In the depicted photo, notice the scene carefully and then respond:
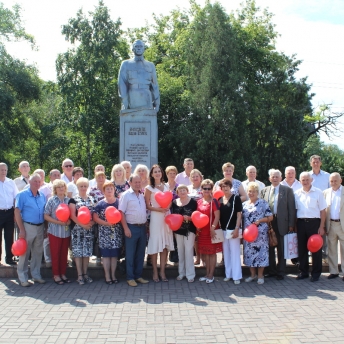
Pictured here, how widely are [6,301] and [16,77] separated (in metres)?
19.2

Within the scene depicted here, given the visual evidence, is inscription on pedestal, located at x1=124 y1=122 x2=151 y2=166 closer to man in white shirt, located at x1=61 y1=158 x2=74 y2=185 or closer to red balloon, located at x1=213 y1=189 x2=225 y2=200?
man in white shirt, located at x1=61 y1=158 x2=74 y2=185

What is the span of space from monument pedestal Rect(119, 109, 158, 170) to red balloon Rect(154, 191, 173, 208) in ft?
14.9

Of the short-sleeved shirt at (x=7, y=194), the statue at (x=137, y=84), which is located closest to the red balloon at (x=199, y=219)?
the short-sleeved shirt at (x=7, y=194)

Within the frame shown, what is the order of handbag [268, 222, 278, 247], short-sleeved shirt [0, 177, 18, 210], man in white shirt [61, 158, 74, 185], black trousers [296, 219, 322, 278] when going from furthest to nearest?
man in white shirt [61, 158, 74, 185] → short-sleeved shirt [0, 177, 18, 210] → black trousers [296, 219, 322, 278] → handbag [268, 222, 278, 247]

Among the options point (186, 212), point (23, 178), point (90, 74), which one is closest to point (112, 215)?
point (186, 212)

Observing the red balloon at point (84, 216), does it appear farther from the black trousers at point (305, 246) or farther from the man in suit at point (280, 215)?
the black trousers at point (305, 246)

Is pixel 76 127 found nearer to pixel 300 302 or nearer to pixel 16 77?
pixel 16 77

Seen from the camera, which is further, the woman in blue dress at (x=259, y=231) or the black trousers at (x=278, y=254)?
the black trousers at (x=278, y=254)

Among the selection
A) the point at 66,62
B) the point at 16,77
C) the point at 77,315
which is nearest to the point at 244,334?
the point at 77,315

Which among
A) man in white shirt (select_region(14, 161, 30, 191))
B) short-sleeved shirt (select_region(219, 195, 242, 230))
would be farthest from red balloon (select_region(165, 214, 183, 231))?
man in white shirt (select_region(14, 161, 30, 191))

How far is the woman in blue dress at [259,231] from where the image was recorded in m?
6.22

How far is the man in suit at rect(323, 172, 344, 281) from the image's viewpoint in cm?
652

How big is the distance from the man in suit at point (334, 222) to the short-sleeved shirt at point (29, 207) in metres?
4.47

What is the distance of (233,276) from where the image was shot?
6230mm
